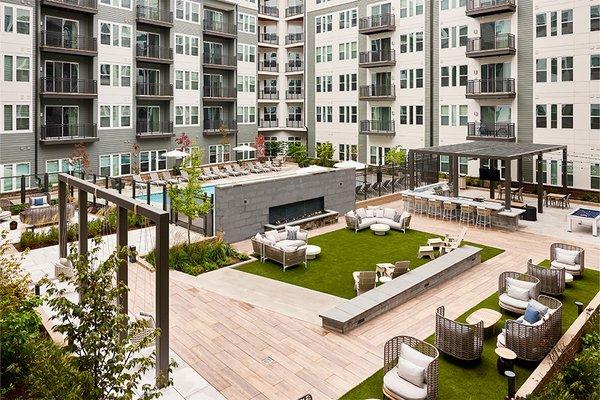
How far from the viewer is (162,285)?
9219mm

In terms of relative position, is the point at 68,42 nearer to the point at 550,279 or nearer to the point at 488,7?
the point at 488,7

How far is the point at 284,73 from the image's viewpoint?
55.0 m

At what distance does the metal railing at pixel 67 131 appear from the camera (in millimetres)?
33125

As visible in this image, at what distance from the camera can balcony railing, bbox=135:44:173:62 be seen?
38.9 metres

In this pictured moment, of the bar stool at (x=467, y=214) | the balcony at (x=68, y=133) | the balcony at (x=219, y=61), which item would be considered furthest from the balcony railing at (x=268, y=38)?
the bar stool at (x=467, y=214)

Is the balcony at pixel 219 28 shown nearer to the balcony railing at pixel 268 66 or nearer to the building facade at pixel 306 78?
the building facade at pixel 306 78

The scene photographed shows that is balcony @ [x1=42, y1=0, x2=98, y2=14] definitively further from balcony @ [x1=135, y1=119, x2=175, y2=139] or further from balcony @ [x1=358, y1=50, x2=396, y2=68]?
balcony @ [x1=358, y1=50, x2=396, y2=68]

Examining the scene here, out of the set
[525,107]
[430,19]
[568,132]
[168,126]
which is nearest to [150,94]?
[168,126]

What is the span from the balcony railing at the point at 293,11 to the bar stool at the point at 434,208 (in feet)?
111

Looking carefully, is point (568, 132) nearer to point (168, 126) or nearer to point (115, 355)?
point (168, 126)

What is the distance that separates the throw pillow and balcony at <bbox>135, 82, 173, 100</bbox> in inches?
1368

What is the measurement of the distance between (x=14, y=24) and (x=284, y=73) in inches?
1158

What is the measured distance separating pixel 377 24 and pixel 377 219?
26.2 metres

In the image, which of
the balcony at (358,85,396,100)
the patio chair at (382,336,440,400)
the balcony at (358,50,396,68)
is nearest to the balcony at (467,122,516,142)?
the balcony at (358,85,396,100)
